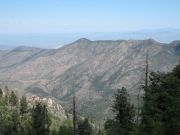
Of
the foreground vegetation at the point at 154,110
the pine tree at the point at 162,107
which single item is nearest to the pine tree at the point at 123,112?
the foreground vegetation at the point at 154,110

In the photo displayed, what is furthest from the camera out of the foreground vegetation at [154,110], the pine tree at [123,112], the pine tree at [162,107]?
the pine tree at [123,112]

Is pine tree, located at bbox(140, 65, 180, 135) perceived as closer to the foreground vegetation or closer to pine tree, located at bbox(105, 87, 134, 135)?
the foreground vegetation

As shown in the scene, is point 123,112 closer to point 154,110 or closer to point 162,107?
point 162,107

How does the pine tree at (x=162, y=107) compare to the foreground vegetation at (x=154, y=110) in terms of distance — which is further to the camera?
the foreground vegetation at (x=154, y=110)

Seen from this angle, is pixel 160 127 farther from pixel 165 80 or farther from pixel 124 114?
pixel 124 114

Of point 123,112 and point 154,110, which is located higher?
point 154,110

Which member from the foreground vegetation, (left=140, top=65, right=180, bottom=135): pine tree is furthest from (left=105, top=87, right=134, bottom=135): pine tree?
(left=140, top=65, right=180, bottom=135): pine tree

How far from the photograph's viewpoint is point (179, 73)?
2386 inches

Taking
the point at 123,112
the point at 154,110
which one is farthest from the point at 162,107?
the point at 123,112

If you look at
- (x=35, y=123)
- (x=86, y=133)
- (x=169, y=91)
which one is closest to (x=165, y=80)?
(x=169, y=91)

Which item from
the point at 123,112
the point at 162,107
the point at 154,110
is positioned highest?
the point at 162,107

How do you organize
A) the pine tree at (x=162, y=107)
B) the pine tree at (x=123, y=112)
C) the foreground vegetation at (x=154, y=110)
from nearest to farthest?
the pine tree at (x=162, y=107) → the foreground vegetation at (x=154, y=110) → the pine tree at (x=123, y=112)

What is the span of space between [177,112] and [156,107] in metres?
4.10

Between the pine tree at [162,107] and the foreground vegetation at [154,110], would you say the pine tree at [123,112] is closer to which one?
the foreground vegetation at [154,110]
